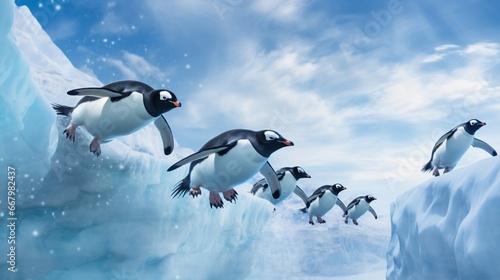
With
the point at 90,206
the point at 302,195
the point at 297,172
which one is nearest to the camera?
the point at 90,206

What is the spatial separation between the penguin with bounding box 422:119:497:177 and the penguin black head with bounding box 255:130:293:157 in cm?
461

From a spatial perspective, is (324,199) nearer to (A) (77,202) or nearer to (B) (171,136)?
(A) (77,202)

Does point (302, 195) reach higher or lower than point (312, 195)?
higher

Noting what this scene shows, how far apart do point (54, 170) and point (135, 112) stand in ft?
8.56

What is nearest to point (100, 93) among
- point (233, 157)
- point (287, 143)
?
point (233, 157)

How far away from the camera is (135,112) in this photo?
4359 millimetres

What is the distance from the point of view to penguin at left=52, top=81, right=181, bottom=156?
4.27 metres

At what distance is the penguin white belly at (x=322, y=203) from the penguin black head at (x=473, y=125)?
3127mm

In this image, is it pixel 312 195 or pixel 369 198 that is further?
pixel 369 198

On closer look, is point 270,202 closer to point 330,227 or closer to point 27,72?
point 27,72

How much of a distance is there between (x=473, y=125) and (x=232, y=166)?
5.11m

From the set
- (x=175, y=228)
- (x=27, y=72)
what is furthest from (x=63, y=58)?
(x=27, y=72)

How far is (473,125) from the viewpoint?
25.0ft

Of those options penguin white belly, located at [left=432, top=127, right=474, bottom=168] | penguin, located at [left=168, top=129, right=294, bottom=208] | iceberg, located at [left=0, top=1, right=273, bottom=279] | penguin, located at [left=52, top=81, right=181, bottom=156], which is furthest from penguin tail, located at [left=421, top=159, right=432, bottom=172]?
penguin, located at [left=52, top=81, right=181, bottom=156]
